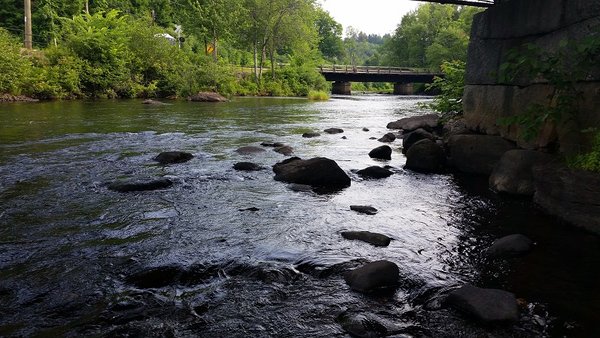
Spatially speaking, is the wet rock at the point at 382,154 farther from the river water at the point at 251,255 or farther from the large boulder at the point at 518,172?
the large boulder at the point at 518,172

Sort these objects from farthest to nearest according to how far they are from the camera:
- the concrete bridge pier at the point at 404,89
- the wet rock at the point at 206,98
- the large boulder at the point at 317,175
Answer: the concrete bridge pier at the point at 404,89 < the wet rock at the point at 206,98 < the large boulder at the point at 317,175

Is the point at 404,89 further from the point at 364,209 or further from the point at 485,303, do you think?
the point at 485,303

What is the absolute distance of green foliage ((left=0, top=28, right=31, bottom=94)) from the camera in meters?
25.1

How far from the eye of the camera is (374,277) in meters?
4.30

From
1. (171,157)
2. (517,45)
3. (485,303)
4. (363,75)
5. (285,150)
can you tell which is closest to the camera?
(485,303)

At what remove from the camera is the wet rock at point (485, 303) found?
3674mm

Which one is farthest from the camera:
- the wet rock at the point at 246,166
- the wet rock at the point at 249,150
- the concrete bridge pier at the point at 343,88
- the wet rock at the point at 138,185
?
the concrete bridge pier at the point at 343,88

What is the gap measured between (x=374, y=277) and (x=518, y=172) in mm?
4798

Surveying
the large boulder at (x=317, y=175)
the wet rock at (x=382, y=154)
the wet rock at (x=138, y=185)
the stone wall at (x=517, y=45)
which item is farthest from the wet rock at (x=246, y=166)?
the stone wall at (x=517, y=45)

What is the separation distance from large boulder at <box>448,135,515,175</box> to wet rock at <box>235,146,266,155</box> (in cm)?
473

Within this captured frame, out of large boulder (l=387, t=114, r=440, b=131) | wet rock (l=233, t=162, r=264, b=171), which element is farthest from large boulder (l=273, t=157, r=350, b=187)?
large boulder (l=387, t=114, r=440, b=131)

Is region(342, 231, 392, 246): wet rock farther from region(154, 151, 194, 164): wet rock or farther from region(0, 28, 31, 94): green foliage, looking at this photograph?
region(0, 28, 31, 94): green foliage

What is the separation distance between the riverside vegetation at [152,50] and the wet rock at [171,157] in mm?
20466

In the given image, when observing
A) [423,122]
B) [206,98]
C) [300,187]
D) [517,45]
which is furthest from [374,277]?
[206,98]
